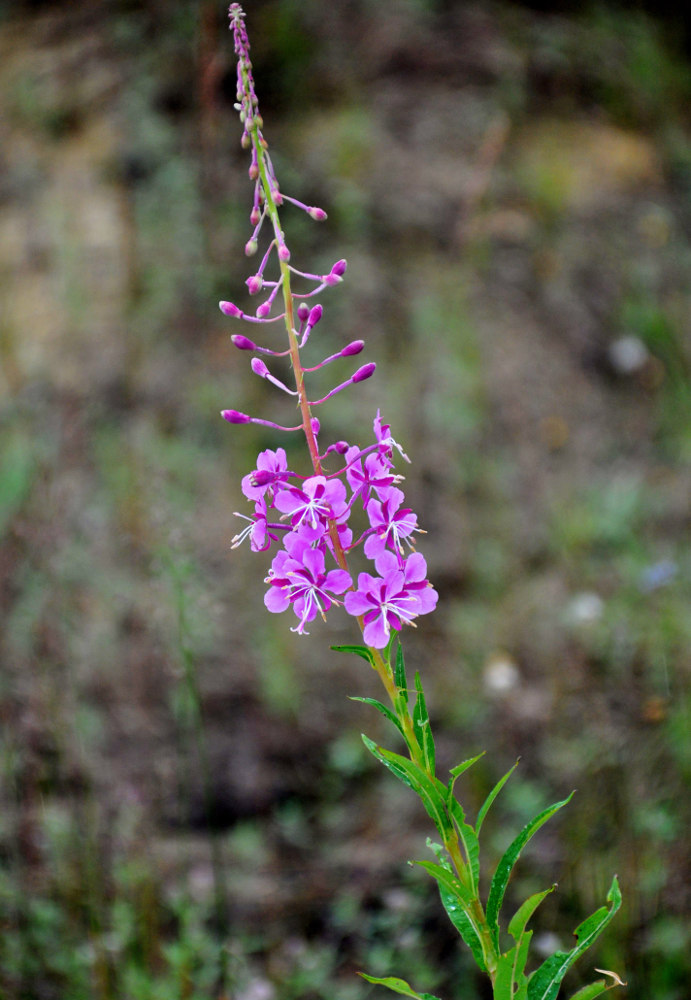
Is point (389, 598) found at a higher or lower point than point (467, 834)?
higher

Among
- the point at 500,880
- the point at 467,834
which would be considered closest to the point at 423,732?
the point at 467,834

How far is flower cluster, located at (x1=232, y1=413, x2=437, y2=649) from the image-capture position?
4.22 ft

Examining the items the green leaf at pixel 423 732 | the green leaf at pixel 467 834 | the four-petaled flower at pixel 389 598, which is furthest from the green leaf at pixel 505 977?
the four-petaled flower at pixel 389 598

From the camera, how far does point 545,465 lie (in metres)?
3.69

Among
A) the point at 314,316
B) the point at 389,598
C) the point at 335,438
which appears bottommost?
the point at 389,598

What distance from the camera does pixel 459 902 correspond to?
1358mm

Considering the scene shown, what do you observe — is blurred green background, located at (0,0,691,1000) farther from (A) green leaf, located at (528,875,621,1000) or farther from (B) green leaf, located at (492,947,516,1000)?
(B) green leaf, located at (492,947,516,1000)

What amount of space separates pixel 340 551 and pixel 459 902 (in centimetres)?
70

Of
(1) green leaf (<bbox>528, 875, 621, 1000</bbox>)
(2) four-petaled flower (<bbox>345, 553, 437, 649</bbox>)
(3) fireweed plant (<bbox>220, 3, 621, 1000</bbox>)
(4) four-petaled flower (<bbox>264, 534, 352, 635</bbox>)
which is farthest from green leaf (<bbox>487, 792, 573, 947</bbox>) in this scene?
(4) four-petaled flower (<bbox>264, 534, 352, 635</bbox>)

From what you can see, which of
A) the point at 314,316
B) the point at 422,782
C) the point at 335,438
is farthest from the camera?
the point at 335,438

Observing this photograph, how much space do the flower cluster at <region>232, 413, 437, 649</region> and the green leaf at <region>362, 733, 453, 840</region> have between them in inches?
7.6

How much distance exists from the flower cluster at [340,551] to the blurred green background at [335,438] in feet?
2.38

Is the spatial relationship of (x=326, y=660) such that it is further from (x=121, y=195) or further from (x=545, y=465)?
(x=121, y=195)

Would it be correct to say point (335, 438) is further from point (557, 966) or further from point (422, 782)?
point (557, 966)
